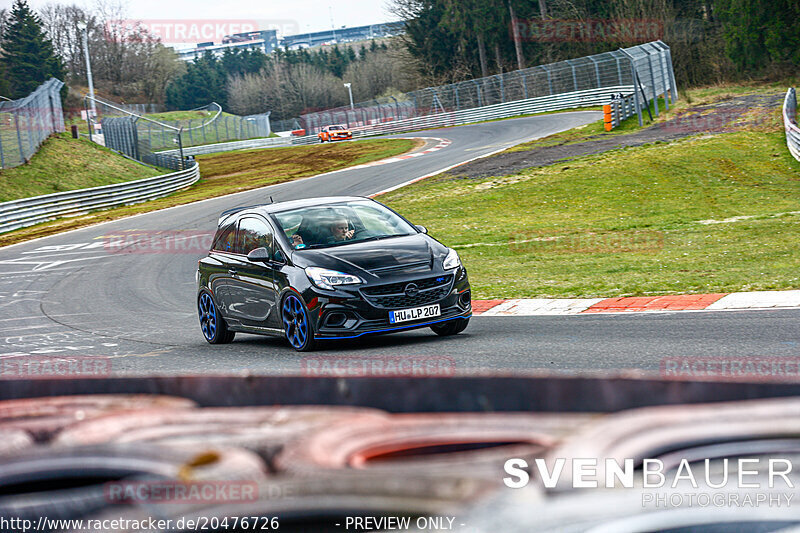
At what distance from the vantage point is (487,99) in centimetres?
6750

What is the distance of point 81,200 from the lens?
119 feet

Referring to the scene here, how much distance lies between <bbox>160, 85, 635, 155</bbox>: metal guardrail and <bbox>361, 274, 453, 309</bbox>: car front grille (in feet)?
142

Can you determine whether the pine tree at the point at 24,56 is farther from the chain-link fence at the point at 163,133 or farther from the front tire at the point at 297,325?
the front tire at the point at 297,325

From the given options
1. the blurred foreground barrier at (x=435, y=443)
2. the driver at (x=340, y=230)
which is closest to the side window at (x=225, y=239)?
the driver at (x=340, y=230)

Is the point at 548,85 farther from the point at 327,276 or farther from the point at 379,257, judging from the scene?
Result: the point at 327,276

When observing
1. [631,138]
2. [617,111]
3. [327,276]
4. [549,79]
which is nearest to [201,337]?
[327,276]

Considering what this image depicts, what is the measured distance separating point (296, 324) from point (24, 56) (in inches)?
3940

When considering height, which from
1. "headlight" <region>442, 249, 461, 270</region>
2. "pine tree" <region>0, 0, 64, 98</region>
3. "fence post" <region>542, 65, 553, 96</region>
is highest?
"pine tree" <region>0, 0, 64, 98</region>

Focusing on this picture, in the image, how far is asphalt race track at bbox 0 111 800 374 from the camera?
8102mm

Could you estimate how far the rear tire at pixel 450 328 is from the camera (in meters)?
10.1

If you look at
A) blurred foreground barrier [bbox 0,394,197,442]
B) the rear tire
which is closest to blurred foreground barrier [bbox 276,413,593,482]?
blurred foreground barrier [bbox 0,394,197,442]

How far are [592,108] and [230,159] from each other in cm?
2328

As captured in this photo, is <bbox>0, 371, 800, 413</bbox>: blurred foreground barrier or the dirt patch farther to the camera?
the dirt patch

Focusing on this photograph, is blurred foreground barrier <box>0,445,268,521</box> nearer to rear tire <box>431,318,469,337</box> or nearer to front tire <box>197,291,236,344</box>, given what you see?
rear tire <box>431,318,469,337</box>
